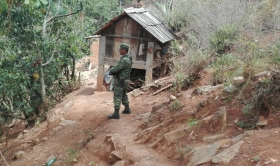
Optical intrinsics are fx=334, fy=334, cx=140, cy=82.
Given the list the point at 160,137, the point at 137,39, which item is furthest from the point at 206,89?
the point at 137,39

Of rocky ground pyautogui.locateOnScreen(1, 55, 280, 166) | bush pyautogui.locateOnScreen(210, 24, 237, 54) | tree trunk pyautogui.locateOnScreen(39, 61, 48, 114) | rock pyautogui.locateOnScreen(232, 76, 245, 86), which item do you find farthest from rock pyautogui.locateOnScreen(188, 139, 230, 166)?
tree trunk pyautogui.locateOnScreen(39, 61, 48, 114)

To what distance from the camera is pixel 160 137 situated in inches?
252

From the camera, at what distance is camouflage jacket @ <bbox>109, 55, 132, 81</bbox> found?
8094mm

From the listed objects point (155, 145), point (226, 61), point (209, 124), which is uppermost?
point (226, 61)

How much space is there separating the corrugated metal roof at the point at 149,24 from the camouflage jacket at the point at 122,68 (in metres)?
4.43

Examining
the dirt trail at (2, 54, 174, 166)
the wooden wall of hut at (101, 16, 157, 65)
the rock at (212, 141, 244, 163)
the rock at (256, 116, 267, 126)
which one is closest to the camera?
the rock at (212, 141, 244, 163)

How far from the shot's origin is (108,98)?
11836mm

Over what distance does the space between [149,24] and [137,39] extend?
0.74 m

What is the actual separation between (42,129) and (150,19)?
652 centimetres

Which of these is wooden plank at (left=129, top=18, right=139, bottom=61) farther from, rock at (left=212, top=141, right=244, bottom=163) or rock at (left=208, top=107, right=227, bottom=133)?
rock at (left=212, top=141, right=244, bottom=163)

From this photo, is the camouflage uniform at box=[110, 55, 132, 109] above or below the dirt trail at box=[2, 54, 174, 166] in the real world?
above

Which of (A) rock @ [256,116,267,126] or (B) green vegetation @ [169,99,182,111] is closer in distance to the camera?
(A) rock @ [256,116,267,126]

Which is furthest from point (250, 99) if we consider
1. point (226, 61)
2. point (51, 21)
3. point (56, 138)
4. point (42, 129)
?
point (51, 21)

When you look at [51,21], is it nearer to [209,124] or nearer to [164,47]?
[164,47]
